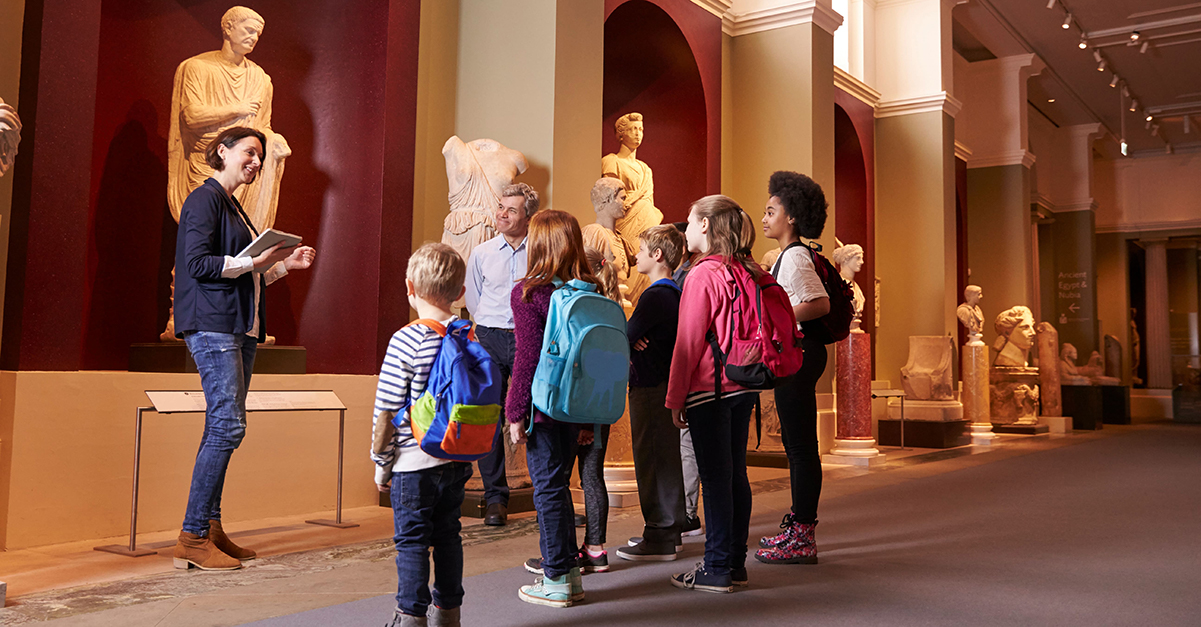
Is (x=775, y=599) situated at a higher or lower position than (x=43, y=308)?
lower

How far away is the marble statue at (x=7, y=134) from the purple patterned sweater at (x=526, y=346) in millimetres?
1611

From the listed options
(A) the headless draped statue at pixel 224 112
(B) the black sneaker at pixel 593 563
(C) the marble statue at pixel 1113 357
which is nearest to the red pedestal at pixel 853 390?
(A) the headless draped statue at pixel 224 112

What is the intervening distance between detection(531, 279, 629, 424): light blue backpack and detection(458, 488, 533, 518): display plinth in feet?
6.66

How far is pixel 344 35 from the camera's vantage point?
575 cm

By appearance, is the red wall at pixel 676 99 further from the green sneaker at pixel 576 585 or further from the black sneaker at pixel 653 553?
the green sneaker at pixel 576 585

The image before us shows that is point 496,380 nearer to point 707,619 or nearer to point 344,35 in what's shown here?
point 707,619

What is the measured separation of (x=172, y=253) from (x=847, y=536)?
3928mm

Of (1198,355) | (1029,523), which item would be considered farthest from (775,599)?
(1198,355)

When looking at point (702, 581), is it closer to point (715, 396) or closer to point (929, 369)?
point (715, 396)

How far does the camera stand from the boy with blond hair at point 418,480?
7.70 ft

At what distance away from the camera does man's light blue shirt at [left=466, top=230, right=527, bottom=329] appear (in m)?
4.61

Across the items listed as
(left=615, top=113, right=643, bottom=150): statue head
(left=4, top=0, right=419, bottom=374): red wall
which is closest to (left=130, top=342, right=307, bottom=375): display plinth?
(left=4, top=0, right=419, bottom=374): red wall

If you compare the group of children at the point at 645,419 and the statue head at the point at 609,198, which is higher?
the statue head at the point at 609,198

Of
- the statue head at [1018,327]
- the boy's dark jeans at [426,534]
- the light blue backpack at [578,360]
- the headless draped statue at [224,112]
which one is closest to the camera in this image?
the boy's dark jeans at [426,534]
